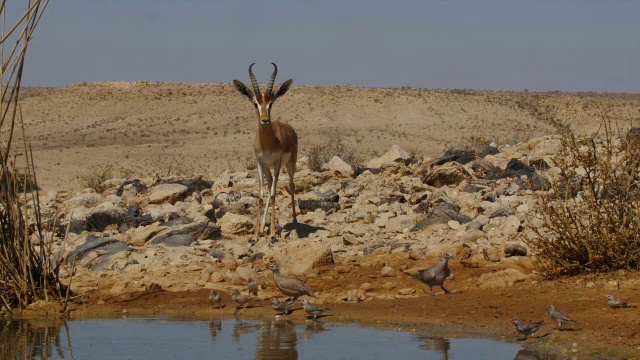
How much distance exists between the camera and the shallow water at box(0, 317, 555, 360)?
339 inches

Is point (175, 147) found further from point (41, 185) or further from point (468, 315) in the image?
point (468, 315)

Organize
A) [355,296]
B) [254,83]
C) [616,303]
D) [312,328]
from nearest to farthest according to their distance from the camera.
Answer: [616,303], [312,328], [355,296], [254,83]

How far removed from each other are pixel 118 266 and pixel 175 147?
2791 cm

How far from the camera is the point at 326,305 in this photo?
35.8 ft

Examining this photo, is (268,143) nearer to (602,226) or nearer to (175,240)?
(175,240)

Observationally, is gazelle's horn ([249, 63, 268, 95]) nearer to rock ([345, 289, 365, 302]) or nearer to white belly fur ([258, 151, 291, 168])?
white belly fur ([258, 151, 291, 168])

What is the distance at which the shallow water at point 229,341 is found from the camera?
Answer: 28.3 ft

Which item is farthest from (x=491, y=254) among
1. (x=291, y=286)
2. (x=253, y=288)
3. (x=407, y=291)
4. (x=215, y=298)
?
(x=215, y=298)

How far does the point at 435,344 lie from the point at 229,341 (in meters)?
1.99

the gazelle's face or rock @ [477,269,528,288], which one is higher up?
the gazelle's face

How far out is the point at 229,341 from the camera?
935 cm

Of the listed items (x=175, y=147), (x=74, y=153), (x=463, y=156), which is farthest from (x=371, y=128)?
(x=463, y=156)

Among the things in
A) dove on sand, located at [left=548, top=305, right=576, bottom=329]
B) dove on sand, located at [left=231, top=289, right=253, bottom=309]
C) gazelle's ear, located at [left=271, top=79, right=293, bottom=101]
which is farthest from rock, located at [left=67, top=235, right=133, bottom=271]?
dove on sand, located at [left=548, top=305, right=576, bottom=329]

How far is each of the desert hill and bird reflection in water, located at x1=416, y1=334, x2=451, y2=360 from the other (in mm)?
23542
